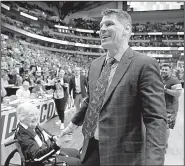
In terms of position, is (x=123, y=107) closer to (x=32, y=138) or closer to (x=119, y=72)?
(x=119, y=72)

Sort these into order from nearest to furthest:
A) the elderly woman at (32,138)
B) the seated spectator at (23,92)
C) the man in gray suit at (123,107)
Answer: the man in gray suit at (123,107) < the elderly woman at (32,138) < the seated spectator at (23,92)

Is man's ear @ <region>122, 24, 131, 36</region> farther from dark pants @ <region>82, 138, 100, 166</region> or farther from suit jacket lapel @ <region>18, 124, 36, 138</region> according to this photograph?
suit jacket lapel @ <region>18, 124, 36, 138</region>

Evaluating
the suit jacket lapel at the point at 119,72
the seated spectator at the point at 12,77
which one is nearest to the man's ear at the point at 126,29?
the suit jacket lapel at the point at 119,72

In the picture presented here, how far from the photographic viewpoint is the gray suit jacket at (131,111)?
33.0 inches

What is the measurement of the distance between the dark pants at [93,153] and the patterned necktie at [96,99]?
0.13ft

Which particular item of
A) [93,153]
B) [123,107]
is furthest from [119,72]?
[93,153]

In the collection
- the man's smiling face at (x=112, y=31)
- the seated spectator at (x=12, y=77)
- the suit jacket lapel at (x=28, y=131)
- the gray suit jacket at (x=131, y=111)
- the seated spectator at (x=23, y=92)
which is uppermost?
the man's smiling face at (x=112, y=31)

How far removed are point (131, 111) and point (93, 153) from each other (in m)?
0.28

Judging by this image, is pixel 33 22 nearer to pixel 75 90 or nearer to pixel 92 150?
pixel 75 90

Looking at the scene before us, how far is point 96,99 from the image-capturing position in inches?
38.4

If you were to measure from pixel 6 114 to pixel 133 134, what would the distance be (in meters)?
2.49

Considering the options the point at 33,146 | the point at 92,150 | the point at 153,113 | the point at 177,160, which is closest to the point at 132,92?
the point at 153,113

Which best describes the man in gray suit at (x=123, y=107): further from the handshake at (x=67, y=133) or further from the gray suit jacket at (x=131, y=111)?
the handshake at (x=67, y=133)

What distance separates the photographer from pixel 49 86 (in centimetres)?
589
